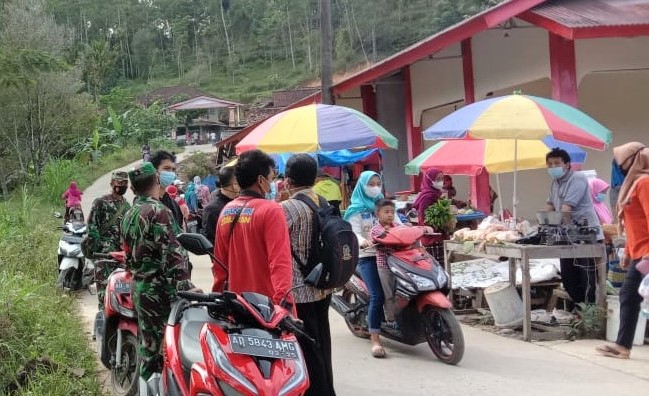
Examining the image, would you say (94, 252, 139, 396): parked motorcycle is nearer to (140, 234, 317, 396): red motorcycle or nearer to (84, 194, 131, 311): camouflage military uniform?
(84, 194, 131, 311): camouflage military uniform

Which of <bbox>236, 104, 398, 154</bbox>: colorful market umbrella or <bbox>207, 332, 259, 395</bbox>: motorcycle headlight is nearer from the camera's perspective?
<bbox>207, 332, 259, 395</bbox>: motorcycle headlight

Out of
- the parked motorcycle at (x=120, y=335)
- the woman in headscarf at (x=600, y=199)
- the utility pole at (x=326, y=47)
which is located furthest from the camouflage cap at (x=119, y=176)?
the utility pole at (x=326, y=47)

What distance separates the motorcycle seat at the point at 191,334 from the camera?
133 inches

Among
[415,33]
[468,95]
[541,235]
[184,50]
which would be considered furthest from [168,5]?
[541,235]

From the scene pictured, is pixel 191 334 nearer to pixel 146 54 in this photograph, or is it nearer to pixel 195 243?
pixel 195 243

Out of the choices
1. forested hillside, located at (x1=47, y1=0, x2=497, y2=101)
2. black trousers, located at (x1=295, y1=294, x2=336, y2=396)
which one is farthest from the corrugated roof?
forested hillside, located at (x1=47, y1=0, x2=497, y2=101)

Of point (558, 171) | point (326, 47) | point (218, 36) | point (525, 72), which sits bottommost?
point (558, 171)

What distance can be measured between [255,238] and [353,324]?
340cm

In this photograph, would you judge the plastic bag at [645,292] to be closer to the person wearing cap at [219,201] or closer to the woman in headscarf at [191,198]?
the person wearing cap at [219,201]

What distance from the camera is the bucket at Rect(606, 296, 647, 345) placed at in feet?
22.1

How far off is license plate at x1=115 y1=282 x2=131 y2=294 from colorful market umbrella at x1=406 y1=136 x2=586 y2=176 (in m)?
6.52

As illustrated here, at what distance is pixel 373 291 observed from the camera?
659 centimetres

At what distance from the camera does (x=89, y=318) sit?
8.66 metres

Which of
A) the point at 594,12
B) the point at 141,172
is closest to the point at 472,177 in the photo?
the point at 594,12
